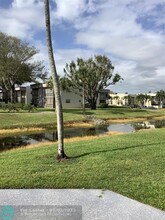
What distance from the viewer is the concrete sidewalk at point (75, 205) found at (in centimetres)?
524

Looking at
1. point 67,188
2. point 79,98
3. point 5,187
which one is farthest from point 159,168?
point 79,98

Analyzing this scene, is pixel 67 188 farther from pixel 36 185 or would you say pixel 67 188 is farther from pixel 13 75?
pixel 13 75

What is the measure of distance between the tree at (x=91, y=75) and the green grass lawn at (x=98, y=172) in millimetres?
47523

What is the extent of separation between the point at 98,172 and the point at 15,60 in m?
49.7

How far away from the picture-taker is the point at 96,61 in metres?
57.9

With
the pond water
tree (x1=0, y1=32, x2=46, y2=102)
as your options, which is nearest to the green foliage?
tree (x1=0, y1=32, x2=46, y2=102)

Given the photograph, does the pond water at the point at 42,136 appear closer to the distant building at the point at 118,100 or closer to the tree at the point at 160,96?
the tree at the point at 160,96

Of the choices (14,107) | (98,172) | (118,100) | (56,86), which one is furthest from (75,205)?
(118,100)

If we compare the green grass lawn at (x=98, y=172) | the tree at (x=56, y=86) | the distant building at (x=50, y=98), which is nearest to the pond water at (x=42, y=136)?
the tree at (x=56, y=86)

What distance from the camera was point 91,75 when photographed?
190 ft

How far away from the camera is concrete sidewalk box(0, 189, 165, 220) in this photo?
17.2 feet

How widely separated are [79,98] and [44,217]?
68126 millimetres

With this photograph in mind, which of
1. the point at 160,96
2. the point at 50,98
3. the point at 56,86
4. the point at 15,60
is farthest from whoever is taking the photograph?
the point at 160,96

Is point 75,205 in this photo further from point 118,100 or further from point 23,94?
point 118,100
